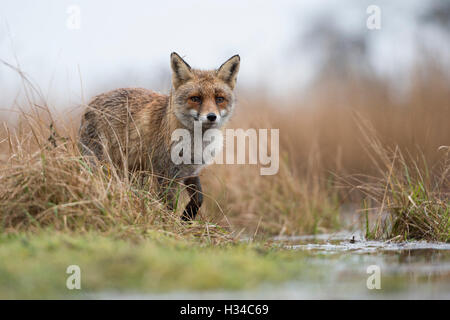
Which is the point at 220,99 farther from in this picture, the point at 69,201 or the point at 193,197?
the point at 69,201

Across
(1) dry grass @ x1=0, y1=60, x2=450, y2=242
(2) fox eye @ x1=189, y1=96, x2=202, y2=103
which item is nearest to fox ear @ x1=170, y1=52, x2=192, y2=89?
(2) fox eye @ x1=189, y1=96, x2=202, y2=103

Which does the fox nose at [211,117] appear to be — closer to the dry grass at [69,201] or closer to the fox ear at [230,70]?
the fox ear at [230,70]

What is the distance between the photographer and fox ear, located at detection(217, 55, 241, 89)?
7000 millimetres

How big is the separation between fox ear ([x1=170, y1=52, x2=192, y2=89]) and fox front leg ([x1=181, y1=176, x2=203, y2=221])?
127cm

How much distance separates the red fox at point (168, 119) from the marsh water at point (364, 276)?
1.85 m

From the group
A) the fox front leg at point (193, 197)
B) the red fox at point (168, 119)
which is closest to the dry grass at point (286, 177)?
the fox front leg at point (193, 197)

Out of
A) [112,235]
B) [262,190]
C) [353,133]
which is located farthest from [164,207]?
[353,133]

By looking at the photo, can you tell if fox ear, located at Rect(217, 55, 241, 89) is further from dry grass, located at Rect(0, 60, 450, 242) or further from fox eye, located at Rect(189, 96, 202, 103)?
dry grass, located at Rect(0, 60, 450, 242)

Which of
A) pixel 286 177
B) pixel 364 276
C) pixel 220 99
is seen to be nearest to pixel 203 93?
pixel 220 99

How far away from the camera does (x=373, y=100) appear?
12.5 meters

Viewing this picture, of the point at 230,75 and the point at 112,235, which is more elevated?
the point at 230,75
